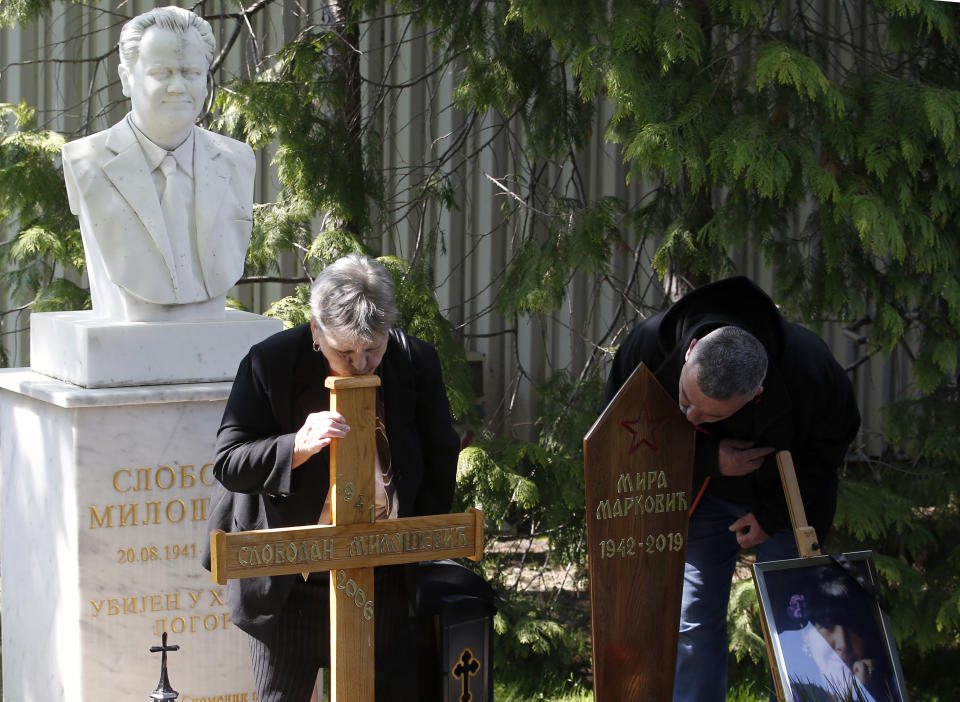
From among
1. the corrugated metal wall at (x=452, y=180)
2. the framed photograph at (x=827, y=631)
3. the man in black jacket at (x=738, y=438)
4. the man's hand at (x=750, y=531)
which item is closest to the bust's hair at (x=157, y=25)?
the man in black jacket at (x=738, y=438)

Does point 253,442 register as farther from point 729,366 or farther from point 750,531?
point 750,531

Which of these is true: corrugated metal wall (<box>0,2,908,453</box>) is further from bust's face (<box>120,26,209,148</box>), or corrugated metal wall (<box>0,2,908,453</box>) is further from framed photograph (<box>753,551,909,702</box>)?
framed photograph (<box>753,551,909,702</box>)

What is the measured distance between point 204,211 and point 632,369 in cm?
161

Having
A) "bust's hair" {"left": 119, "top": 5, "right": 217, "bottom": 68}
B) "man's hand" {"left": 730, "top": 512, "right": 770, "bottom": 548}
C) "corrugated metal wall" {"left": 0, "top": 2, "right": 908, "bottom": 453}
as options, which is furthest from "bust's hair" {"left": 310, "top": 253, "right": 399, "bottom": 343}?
"corrugated metal wall" {"left": 0, "top": 2, "right": 908, "bottom": 453}

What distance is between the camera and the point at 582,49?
4523mm

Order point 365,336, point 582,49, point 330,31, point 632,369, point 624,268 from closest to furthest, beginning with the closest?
point 365,336, point 632,369, point 582,49, point 330,31, point 624,268

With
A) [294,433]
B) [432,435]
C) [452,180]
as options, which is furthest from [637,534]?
[452,180]

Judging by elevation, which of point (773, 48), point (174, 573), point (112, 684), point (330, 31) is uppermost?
point (330, 31)

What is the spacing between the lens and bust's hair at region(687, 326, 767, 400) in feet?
9.35

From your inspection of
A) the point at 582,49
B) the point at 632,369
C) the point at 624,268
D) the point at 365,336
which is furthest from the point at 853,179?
the point at 624,268

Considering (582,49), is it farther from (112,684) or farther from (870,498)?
(112,684)

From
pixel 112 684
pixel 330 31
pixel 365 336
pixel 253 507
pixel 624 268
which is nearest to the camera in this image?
pixel 365 336

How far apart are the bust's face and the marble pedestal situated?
2.25 ft

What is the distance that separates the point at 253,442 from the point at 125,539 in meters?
1.27
